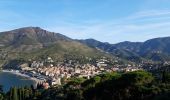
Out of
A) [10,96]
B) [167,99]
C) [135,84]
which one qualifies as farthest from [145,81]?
[10,96]

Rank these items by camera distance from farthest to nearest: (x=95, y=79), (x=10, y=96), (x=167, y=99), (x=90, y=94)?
(x=10, y=96) → (x=95, y=79) → (x=90, y=94) → (x=167, y=99)

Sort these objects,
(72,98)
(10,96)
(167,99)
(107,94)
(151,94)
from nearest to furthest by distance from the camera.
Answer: (167,99) → (151,94) → (107,94) → (72,98) → (10,96)

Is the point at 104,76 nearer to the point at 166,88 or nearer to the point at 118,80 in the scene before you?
the point at 118,80

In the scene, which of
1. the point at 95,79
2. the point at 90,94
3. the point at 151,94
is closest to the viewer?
the point at 151,94

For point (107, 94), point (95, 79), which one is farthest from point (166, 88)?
point (95, 79)

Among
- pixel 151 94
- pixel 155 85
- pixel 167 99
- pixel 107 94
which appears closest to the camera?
pixel 167 99

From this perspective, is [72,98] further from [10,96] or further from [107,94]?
[10,96]

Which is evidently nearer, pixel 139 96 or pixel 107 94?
pixel 139 96

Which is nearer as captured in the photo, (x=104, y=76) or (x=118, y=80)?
(x=118, y=80)

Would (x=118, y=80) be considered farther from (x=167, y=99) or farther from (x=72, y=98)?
(x=167, y=99)

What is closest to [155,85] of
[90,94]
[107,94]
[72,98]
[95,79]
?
[107,94]
